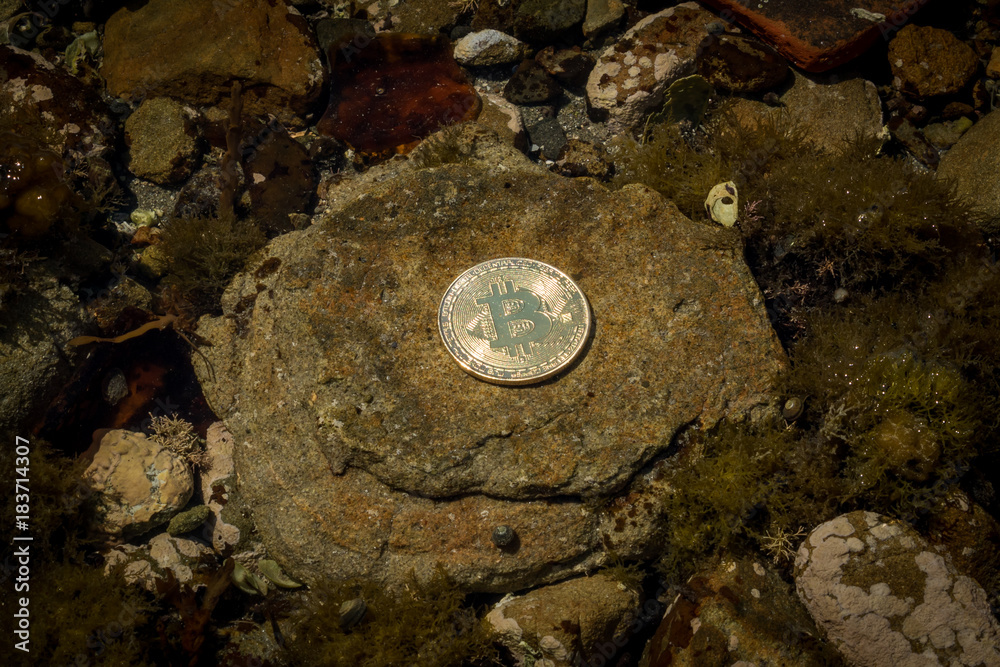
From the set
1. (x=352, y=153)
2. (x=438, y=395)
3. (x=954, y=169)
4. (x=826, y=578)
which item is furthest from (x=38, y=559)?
(x=954, y=169)

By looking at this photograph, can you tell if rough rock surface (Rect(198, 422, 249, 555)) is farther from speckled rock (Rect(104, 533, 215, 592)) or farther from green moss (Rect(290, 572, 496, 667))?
green moss (Rect(290, 572, 496, 667))

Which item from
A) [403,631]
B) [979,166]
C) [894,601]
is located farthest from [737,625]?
[979,166]

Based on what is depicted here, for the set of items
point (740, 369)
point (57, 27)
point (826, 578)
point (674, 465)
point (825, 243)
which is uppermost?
point (57, 27)

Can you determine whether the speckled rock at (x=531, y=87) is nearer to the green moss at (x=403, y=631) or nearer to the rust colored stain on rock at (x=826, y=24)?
the rust colored stain on rock at (x=826, y=24)

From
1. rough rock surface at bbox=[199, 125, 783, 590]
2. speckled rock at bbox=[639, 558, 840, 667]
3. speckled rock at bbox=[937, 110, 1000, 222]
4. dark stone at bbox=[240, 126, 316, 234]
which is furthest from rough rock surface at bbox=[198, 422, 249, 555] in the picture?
speckled rock at bbox=[937, 110, 1000, 222]

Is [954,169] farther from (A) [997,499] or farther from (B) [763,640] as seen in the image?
(B) [763,640]

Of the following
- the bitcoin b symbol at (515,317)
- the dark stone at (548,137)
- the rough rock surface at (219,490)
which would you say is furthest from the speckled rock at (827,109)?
the rough rock surface at (219,490)

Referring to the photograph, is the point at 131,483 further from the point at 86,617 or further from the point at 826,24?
the point at 826,24
